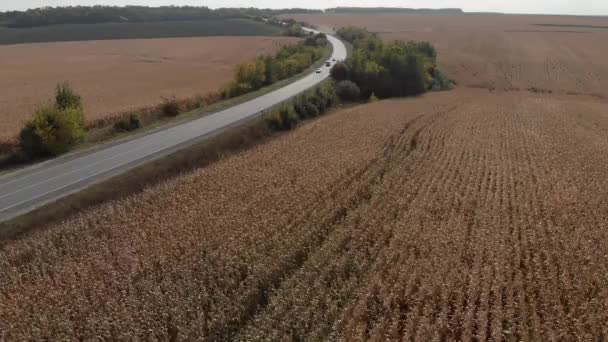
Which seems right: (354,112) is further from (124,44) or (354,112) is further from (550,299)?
(124,44)

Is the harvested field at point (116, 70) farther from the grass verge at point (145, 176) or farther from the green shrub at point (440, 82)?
the green shrub at point (440, 82)

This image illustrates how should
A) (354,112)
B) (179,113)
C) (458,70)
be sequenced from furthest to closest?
(458,70)
(354,112)
(179,113)

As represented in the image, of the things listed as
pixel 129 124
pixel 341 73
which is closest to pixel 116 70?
pixel 341 73

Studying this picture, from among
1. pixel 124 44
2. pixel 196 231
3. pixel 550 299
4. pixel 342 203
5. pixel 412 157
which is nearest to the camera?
pixel 550 299

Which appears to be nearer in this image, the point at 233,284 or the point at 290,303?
the point at 290,303

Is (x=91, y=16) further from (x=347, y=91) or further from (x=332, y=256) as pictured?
(x=332, y=256)

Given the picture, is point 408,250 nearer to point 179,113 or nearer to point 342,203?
point 342,203

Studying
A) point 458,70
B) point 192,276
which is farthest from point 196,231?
point 458,70
